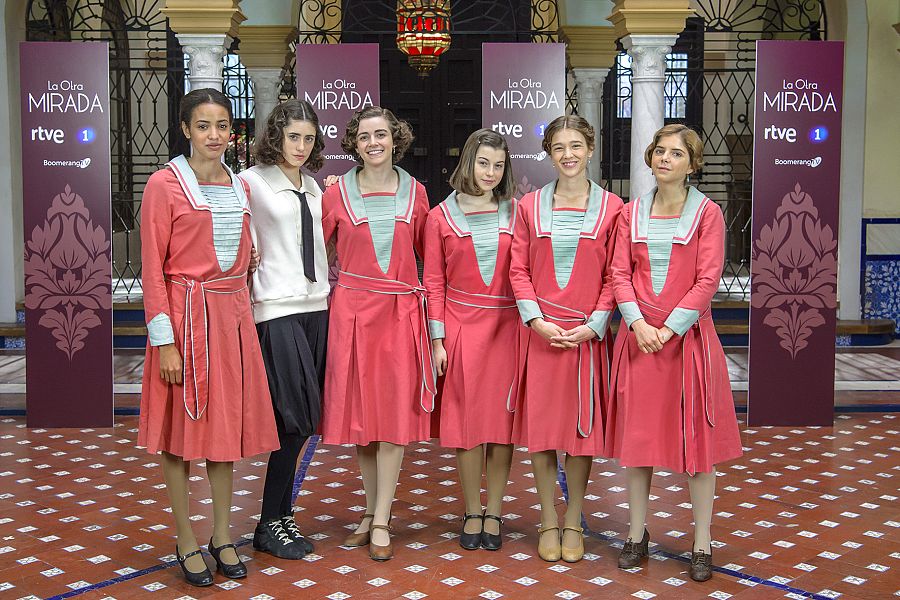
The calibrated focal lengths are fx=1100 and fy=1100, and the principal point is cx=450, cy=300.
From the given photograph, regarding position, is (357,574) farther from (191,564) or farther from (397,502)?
(397,502)

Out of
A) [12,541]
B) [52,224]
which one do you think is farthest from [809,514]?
[52,224]

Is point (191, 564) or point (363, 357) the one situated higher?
point (363, 357)

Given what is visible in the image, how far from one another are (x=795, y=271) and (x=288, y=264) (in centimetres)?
342

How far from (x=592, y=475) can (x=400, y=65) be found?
8.15 metres

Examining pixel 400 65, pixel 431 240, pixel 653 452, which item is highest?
pixel 400 65

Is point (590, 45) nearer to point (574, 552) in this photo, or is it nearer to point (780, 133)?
point (780, 133)

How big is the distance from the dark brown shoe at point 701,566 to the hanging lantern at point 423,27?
17.2ft

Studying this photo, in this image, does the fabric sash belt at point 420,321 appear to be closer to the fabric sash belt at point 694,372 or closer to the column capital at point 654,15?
the fabric sash belt at point 694,372

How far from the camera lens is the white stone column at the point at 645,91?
7.20 m

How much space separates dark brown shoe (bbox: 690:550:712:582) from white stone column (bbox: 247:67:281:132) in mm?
6662

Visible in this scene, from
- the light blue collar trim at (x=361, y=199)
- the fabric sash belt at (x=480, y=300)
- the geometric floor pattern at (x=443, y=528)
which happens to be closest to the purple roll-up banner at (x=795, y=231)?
the geometric floor pattern at (x=443, y=528)

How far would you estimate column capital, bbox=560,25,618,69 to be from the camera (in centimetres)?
986

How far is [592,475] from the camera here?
17.4ft

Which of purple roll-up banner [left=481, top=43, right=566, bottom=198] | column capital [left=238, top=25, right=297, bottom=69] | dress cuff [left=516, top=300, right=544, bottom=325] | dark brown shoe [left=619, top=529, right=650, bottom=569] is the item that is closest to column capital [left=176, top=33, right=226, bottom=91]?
purple roll-up banner [left=481, top=43, right=566, bottom=198]
